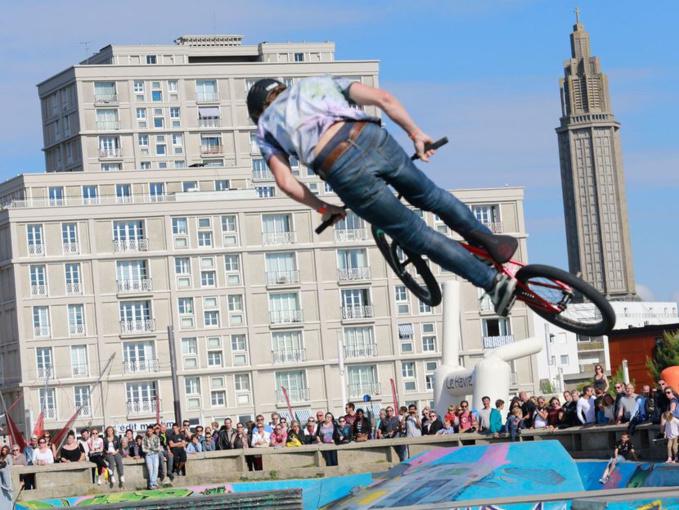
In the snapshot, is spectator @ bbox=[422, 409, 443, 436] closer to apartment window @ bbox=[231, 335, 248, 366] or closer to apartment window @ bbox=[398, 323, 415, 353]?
apartment window @ bbox=[231, 335, 248, 366]

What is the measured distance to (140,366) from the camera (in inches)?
4459

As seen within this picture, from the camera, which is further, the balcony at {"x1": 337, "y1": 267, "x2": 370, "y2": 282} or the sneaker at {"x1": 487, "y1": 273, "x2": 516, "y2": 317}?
the balcony at {"x1": 337, "y1": 267, "x2": 370, "y2": 282}

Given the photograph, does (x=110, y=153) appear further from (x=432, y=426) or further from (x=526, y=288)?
(x=526, y=288)

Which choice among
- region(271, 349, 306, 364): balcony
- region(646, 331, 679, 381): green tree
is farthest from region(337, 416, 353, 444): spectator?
region(271, 349, 306, 364): balcony

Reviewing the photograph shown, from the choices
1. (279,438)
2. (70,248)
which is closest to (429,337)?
(70,248)

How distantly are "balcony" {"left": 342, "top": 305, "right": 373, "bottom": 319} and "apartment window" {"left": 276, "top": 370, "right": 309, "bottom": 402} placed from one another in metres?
6.07

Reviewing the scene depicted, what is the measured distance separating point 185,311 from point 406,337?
60.6ft

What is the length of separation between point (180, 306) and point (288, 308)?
876 cm

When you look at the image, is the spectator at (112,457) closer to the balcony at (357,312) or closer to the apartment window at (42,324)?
the apartment window at (42,324)

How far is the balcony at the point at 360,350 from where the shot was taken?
385 ft

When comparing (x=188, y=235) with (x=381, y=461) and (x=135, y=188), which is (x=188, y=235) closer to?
(x=135, y=188)

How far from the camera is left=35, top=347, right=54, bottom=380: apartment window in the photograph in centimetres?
11075

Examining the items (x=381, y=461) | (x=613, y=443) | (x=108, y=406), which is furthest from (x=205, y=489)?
(x=108, y=406)

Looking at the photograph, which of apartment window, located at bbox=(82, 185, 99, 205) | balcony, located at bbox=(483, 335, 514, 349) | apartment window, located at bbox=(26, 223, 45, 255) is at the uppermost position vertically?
apartment window, located at bbox=(82, 185, 99, 205)
